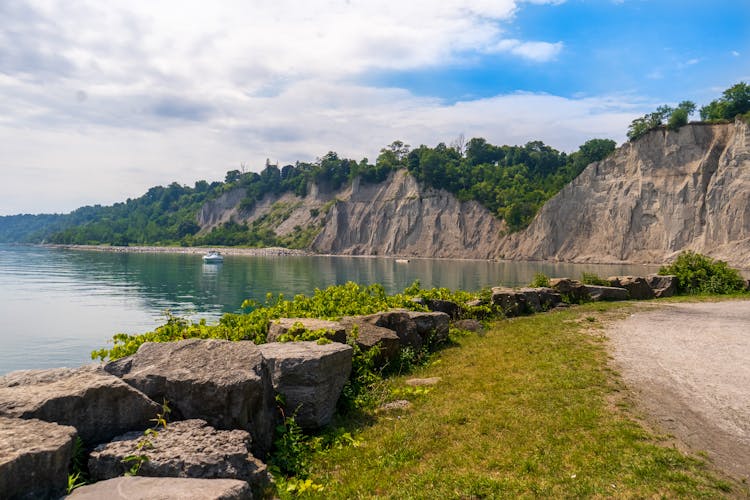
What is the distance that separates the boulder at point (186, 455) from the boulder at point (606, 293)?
18.4 meters

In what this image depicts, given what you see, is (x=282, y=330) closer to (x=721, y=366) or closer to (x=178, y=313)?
(x=721, y=366)

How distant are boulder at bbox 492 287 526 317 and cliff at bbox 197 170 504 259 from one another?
265ft

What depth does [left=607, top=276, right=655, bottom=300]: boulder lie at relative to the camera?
74.0 ft

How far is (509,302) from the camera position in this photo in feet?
59.5

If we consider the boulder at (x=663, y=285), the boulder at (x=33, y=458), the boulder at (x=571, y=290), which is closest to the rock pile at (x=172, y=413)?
the boulder at (x=33, y=458)

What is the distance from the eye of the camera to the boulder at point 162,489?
4.50 metres

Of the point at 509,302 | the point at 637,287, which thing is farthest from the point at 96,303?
the point at 637,287

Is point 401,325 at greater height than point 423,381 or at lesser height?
greater

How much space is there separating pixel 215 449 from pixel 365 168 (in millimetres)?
122804

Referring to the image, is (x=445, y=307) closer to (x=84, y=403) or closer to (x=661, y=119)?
(x=84, y=403)

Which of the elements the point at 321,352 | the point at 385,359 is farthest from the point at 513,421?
the point at 385,359

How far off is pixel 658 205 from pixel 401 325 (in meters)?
77.4

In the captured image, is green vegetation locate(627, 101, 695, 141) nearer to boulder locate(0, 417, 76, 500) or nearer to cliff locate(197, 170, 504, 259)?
cliff locate(197, 170, 504, 259)

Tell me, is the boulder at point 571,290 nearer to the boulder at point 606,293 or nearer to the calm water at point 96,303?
the boulder at point 606,293
